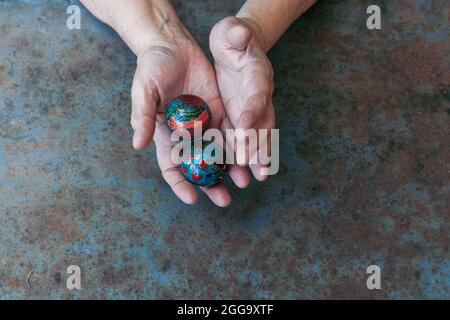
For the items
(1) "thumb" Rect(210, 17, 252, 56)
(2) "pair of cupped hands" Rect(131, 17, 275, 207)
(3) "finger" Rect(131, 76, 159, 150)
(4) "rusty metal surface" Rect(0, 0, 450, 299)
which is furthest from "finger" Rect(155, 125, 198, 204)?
(1) "thumb" Rect(210, 17, 252, 56)

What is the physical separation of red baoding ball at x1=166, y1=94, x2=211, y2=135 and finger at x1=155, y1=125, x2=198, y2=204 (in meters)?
0.06

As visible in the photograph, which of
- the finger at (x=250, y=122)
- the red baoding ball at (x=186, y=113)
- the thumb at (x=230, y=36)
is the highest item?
the thumb at (x=230, y=36)

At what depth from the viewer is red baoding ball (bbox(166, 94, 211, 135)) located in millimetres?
1802

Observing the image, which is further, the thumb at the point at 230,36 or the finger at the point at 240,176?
the finger at the point at 240,176

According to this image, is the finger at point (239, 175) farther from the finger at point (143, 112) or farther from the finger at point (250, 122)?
the finger at point (143, 112)

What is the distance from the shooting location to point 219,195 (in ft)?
5.97

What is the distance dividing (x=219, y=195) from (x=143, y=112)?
1.43 feet

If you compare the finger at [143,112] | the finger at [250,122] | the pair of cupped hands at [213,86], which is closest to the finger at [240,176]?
the pair of cupped hands at [213,86]

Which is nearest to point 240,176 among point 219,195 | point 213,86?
point 219,195

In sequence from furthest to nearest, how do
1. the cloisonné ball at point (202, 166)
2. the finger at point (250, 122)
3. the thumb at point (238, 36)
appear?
the cloisonné ball at point (202, 166), the thumb at point (238, 36), the finger at point (250, 122)

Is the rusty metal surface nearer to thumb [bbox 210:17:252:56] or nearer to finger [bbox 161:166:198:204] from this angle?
finger [bbox 161:166:198:204]

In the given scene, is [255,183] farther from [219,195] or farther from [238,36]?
[238,36]

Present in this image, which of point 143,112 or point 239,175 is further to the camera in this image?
point 239,175

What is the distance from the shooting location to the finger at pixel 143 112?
60.4 inches
